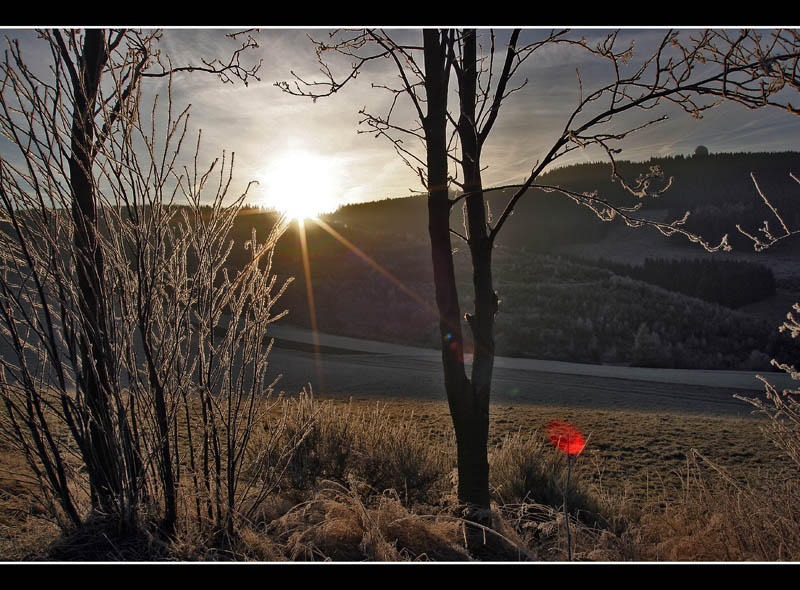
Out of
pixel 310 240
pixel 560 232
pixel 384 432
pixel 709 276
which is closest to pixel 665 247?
pixel 560 232

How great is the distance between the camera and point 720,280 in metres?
→ 30.5

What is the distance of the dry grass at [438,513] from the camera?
9.20ft

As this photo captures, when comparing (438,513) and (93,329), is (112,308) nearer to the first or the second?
(93,329)

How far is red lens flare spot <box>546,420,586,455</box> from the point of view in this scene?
6.29 meters

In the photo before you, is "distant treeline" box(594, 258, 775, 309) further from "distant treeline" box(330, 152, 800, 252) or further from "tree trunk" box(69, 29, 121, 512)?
"tree trunk" box(69, 29, 121, 512)

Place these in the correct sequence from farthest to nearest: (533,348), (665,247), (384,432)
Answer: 1. (665,247)
2. (533,348)
3. (384,432)

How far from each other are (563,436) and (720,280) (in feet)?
94.0

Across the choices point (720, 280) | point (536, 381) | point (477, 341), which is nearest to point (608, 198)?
point (720, 280)

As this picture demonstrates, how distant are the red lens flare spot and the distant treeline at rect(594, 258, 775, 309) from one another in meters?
26.3

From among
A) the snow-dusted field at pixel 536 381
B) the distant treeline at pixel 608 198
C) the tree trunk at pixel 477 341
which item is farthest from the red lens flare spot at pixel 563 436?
the distant treeline at pixel 608 198

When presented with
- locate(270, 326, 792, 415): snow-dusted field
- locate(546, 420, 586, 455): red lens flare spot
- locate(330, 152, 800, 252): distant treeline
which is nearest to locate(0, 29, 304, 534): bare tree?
locate(546, 420, 586, 455): red lens flare spot

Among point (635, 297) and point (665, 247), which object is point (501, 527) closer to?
point (635, 297)

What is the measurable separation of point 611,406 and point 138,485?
908cm

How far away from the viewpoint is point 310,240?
32.9 m
